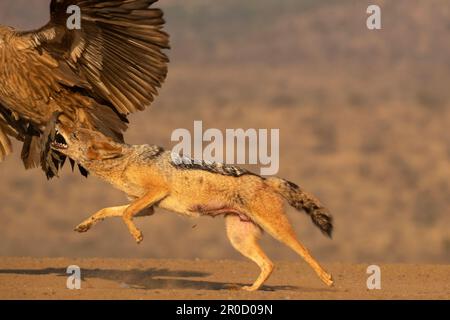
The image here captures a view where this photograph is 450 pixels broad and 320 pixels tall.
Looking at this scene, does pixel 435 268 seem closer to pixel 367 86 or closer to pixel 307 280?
pixel 307 280

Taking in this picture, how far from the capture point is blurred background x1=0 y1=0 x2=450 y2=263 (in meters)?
23.1

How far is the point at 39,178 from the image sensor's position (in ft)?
84.7

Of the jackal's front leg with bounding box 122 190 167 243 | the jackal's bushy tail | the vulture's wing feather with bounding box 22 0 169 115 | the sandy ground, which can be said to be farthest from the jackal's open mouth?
the jackal's bushy tail

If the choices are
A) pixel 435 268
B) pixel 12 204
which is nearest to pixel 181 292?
pixel 435 268

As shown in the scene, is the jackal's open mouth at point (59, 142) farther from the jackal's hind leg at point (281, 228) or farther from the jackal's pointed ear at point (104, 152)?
the jackal's hind leg at point (281, 228)

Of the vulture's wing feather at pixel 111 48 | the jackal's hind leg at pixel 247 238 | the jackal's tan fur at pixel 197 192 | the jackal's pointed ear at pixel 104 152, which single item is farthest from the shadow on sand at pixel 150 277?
the vulture's wing feather at pixel 111 48

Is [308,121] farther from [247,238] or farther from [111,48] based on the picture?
[247,238]

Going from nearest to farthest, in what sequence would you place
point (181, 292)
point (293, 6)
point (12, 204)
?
point (181, 292) → point (12, 204) → point (293, 6)

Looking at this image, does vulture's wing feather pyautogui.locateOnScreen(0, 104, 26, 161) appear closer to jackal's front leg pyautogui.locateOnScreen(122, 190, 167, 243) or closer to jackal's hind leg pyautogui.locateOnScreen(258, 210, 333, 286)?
jackal's front leg pyautogui.locateOnScreen(122, 190, 167, 243)

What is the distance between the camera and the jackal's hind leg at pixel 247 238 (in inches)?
563

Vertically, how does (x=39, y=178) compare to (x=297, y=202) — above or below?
above

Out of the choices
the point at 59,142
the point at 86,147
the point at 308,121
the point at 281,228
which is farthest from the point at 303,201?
the point at 308,121

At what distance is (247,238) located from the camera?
46.9ft

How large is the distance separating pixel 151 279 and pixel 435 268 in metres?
3.06
